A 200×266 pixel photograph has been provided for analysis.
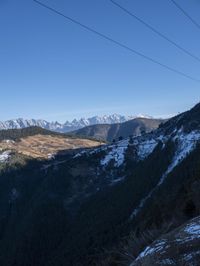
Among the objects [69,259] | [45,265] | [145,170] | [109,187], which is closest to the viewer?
[69,259]

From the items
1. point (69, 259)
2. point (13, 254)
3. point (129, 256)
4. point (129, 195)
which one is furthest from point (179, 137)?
point (129, 256)

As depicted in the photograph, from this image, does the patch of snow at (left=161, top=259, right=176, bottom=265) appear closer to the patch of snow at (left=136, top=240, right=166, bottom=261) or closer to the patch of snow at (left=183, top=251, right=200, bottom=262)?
the patch of snow at (left=183, top=251, right=200, bottom=262)

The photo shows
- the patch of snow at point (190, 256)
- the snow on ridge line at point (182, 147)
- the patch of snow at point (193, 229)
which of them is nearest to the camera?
the patch of snow at point (190, 256)

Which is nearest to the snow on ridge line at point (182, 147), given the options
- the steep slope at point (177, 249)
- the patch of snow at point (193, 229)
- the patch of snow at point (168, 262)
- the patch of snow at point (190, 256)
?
the patch of snow at point (193, 229)

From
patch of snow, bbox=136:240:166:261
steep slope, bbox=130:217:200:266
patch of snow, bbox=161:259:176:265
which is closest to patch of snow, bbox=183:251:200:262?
steep slope, bbox=130:217:200:266

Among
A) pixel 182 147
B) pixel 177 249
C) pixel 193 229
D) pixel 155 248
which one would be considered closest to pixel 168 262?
pixel 177 249

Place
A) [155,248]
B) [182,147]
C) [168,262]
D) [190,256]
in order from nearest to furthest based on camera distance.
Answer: [190,256], [168,262], [155,248], [182,147]

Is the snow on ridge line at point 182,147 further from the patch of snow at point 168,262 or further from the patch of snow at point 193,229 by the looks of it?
the patch of snow at point 168,262

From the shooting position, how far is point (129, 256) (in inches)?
677

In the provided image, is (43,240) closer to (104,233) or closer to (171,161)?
(104,233)

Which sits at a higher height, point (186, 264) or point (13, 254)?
point (186, 264)

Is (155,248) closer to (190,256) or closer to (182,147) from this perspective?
(190,256)

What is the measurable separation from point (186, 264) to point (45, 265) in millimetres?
152978

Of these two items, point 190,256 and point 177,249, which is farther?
point 177,249
